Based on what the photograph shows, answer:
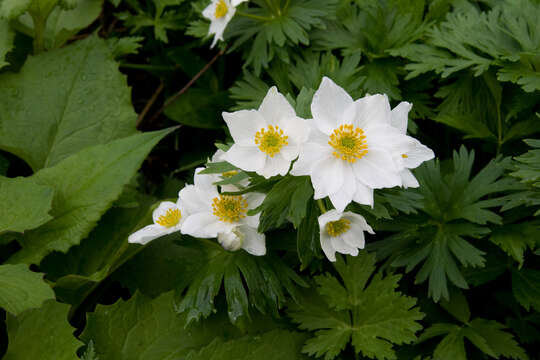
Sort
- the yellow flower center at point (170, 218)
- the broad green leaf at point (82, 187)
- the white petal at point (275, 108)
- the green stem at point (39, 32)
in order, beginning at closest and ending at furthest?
the white petal at point (275, 108) → the yellow flower center at point (170, 218) → the broad green leaf at point (82, 187) → the green stem at point (39, 32)

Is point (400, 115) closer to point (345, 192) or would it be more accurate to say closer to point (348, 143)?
point (348, 143)

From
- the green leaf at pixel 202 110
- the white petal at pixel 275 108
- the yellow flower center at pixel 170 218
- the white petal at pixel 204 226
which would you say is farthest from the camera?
the green leaf at pixel 202 110

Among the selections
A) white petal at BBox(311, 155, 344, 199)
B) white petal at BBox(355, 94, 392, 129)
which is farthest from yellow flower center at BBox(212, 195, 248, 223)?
white petal at BBox(355, 94, 392, 129)

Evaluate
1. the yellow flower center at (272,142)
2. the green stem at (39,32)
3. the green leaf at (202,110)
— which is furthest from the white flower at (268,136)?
the green stem at (39,32)

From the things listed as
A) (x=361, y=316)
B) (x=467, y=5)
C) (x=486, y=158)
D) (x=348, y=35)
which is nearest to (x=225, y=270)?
(x=361, y=316)

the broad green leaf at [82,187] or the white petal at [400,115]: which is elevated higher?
the white petal at [400,115]

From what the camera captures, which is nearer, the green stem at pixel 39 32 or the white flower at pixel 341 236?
the white flower at pixel 341 236

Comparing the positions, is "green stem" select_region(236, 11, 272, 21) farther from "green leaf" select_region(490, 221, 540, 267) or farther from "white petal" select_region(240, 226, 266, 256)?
"green leaf" select_region(490, 221, 540, 267)

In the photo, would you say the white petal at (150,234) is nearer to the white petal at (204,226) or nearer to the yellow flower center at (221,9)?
the white petal at (204,226)
